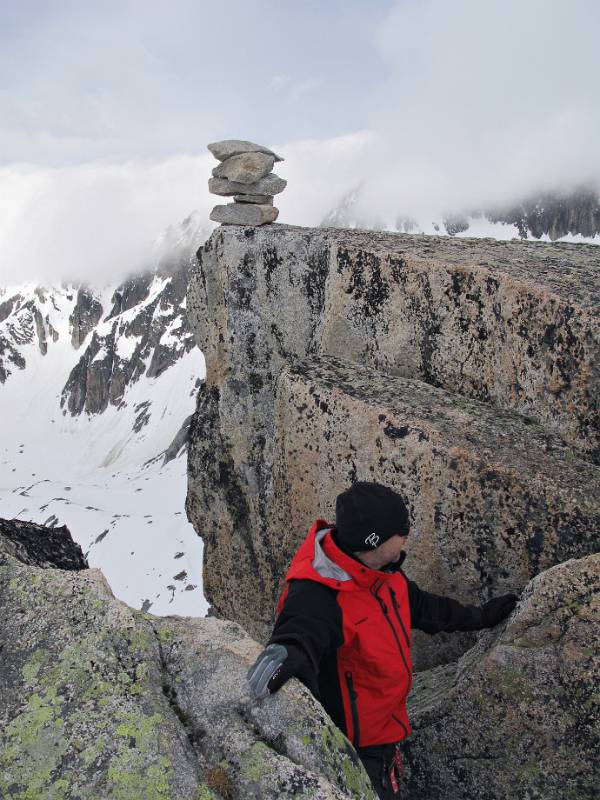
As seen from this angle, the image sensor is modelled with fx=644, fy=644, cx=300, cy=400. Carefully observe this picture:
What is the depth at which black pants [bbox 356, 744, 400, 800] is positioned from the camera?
21.7 feet

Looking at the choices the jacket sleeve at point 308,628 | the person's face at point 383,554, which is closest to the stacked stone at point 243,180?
the person's face at point 383,554

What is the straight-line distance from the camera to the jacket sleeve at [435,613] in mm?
7320

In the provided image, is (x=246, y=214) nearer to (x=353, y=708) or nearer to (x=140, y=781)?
(x=353, y=708)

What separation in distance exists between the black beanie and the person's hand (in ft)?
8.14

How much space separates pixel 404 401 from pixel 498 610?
384cm

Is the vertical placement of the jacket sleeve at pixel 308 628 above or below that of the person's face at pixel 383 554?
below

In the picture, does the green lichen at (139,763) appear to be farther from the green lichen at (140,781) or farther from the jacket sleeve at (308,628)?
the jacket sleeve at (308,628)

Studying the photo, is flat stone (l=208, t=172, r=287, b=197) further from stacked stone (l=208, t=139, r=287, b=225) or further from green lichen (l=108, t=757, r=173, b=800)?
green lichen (l=108, t=757, r=173, b=800)

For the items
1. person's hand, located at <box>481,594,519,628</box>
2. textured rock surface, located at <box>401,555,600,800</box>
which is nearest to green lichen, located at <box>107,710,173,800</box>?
textured rock surface, located at <box>401,555,600,800</box>

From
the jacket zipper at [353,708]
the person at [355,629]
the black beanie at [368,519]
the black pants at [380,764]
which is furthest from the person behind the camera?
the black pants at [380,764]

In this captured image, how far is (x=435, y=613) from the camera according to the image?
739 centimetres

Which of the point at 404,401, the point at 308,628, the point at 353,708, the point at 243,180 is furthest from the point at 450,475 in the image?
the point at 243,180

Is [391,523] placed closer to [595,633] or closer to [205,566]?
[595,633]

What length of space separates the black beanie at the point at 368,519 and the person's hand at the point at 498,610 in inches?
97.7
